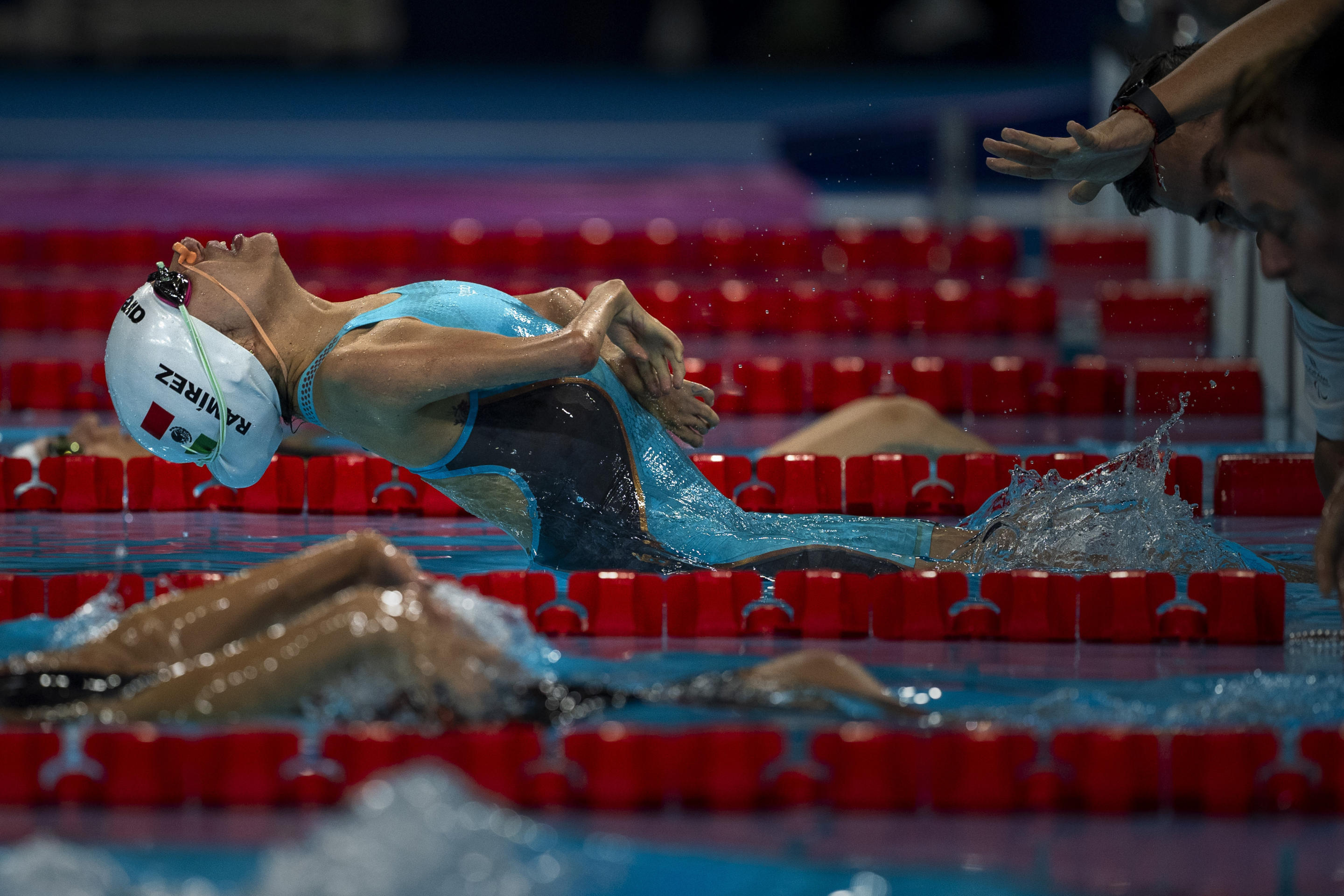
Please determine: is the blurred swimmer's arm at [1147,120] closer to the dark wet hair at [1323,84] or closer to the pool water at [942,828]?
the dark wet hair at [1323,84]

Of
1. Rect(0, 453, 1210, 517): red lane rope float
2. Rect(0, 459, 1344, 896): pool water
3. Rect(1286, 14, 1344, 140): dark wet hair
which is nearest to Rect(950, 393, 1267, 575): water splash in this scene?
Rect(0, 459, 1344, 896): pool water

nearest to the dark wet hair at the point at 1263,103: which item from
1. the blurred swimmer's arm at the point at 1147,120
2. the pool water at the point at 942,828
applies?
the blurred swimmer's arm at the point at 1147,120

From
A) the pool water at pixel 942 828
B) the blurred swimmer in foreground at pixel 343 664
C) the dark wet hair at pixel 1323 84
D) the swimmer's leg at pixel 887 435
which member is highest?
the dark wet hair at pixel 1323 84

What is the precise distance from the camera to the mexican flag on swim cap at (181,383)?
3.13 m

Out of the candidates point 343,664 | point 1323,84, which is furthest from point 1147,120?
point 343,664

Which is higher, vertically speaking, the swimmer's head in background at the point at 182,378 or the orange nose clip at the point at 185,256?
the orange nose clip at the point at 185,256

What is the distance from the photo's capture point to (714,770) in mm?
2504

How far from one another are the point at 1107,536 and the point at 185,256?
2225 millimetres

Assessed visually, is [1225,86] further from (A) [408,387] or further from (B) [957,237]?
(B) [957,237]

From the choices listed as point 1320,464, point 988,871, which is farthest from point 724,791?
point 1320,464

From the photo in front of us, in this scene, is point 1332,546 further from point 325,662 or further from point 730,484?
point 730,484

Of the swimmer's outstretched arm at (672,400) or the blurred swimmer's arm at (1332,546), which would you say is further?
the swimmer's outstretched arm at (672,400)

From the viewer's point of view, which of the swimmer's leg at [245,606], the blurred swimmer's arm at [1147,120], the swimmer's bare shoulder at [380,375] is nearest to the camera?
the swimmer's leg at [245,606]

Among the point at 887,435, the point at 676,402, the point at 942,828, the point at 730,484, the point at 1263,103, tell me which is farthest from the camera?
the point at 887,435
